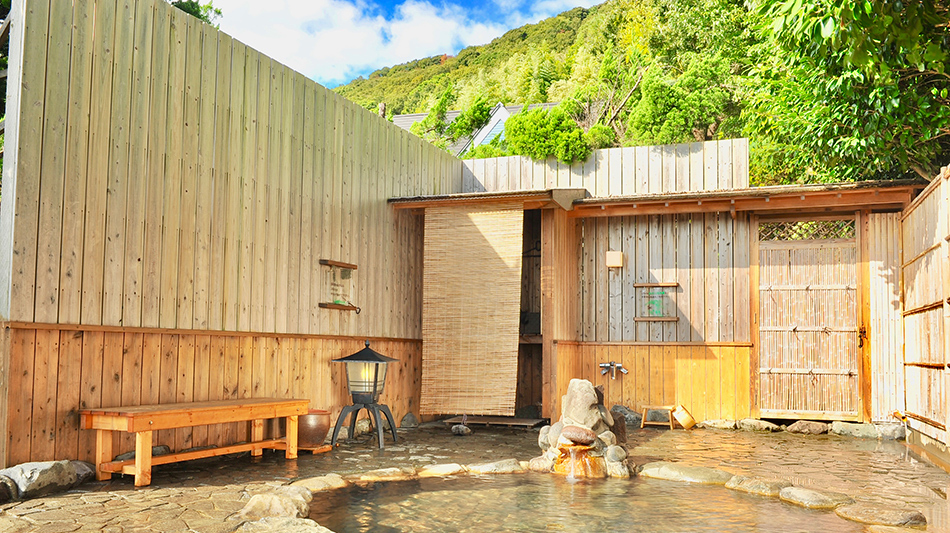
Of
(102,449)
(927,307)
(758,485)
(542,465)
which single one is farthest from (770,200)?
(102,449)

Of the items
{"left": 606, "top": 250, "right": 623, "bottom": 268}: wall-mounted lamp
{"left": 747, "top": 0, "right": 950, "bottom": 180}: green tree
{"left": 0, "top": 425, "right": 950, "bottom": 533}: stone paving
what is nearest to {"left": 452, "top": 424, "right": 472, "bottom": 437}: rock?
{"left": 0, "top": 425, "right": 950, "bottom": 533}: stone paving

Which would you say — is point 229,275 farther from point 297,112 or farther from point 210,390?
point 297,112

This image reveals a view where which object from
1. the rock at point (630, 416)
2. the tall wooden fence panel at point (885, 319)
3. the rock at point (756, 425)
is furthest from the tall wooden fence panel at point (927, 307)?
the rock at point (630, 416)

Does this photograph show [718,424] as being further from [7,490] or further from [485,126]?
[485,126]

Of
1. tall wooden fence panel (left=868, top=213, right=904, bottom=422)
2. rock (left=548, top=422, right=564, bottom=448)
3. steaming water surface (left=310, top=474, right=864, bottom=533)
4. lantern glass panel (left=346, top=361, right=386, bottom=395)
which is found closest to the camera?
steaming water surface (left=310, top=474, right=864, bottom=533)

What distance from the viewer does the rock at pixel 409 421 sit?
10.3 meters

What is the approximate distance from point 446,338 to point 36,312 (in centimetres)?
522

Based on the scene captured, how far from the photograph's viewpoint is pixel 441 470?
6906 millimetres

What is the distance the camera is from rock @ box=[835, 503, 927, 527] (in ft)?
16.2

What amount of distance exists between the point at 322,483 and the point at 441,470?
1218 mm

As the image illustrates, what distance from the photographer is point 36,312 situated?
559cm

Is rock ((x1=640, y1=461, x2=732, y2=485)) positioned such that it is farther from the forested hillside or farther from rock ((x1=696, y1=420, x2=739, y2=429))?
rock ((x1=696, y1=420, x2=739, y2=429))

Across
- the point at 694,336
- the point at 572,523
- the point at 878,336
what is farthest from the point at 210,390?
the point at 878,336

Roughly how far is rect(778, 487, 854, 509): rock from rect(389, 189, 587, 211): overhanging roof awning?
4673mm
